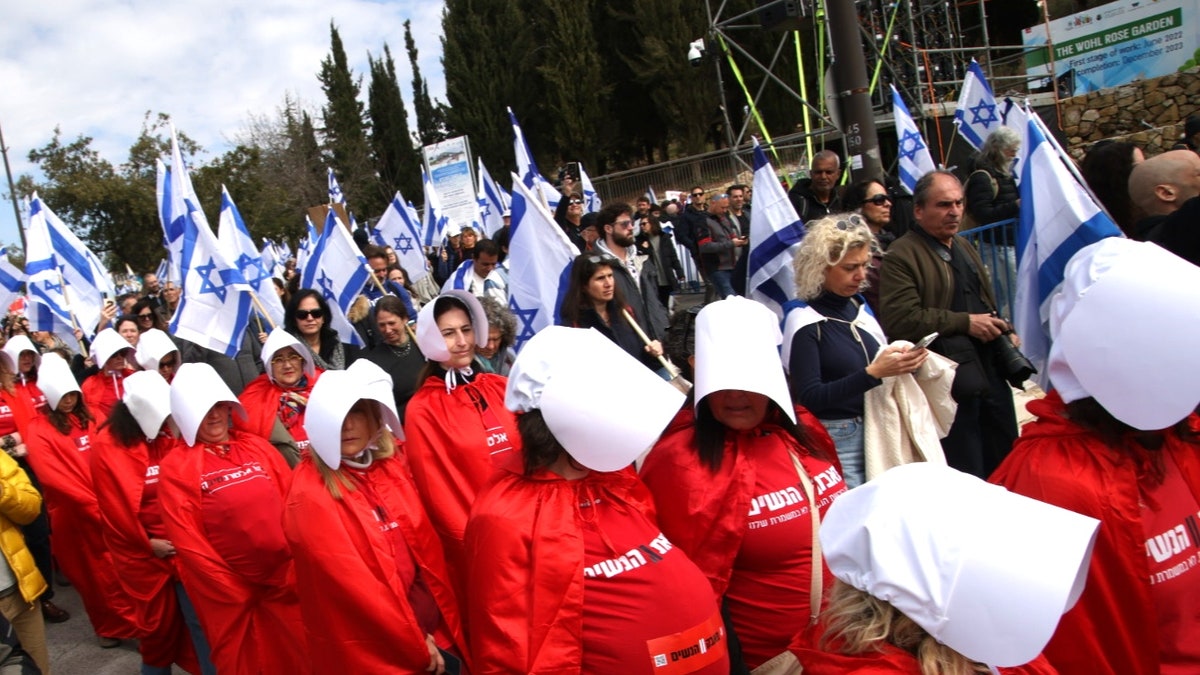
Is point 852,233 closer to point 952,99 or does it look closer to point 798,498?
point 798,498

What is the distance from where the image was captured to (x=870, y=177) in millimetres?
7852

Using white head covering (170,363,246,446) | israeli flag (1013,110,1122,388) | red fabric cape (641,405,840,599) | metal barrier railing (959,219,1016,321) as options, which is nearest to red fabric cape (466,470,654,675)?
red fabric cape (641,405,840,599)

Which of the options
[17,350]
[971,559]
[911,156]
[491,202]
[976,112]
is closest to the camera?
[971,559]

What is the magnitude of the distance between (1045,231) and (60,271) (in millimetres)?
9358

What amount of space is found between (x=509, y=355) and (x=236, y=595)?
273 centimetres

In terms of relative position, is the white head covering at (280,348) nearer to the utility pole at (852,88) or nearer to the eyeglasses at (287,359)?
the eyeglasses at (287,359)

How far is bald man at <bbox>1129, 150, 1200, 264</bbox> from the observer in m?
3.69

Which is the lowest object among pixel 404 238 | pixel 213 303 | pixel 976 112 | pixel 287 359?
pixel 287 359

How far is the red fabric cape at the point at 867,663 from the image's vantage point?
1.79m

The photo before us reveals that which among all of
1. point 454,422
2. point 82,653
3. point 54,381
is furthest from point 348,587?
point 82,653

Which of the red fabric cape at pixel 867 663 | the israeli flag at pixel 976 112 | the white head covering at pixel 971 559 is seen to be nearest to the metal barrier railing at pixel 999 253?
the israeli flag at pixel 976 112

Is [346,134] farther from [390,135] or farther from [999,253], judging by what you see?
[999,253]

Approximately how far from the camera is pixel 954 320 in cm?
422

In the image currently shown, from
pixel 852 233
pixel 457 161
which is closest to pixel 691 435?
pixel 852 233
